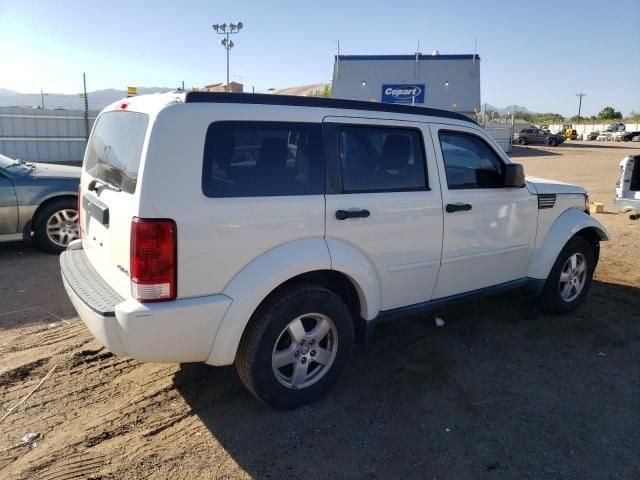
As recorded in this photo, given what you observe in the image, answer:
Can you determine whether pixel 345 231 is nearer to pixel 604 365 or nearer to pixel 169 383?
pixel 169 383

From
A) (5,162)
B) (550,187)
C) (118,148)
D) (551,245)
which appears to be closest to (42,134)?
(5,162)

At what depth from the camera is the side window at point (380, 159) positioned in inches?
130

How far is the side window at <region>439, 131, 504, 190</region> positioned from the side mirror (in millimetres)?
61

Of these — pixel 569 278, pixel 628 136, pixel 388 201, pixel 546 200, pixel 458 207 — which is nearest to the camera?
pixel 388 201

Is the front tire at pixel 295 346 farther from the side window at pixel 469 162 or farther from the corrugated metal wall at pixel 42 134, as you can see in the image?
the corrugated metal wall at pixel 42 134

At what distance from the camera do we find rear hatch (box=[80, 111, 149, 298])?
2770 mm

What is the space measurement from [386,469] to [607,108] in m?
94.9

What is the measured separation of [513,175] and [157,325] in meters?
2.98

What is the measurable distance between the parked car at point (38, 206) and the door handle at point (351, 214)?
4718 mm

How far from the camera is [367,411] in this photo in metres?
3.27

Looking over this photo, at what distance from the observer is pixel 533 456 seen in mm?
2881

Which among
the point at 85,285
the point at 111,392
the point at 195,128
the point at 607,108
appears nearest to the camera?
the point at 195,128

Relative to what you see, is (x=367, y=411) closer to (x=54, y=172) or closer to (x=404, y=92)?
(x=54, y=172)

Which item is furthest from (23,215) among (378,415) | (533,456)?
(533,456)
